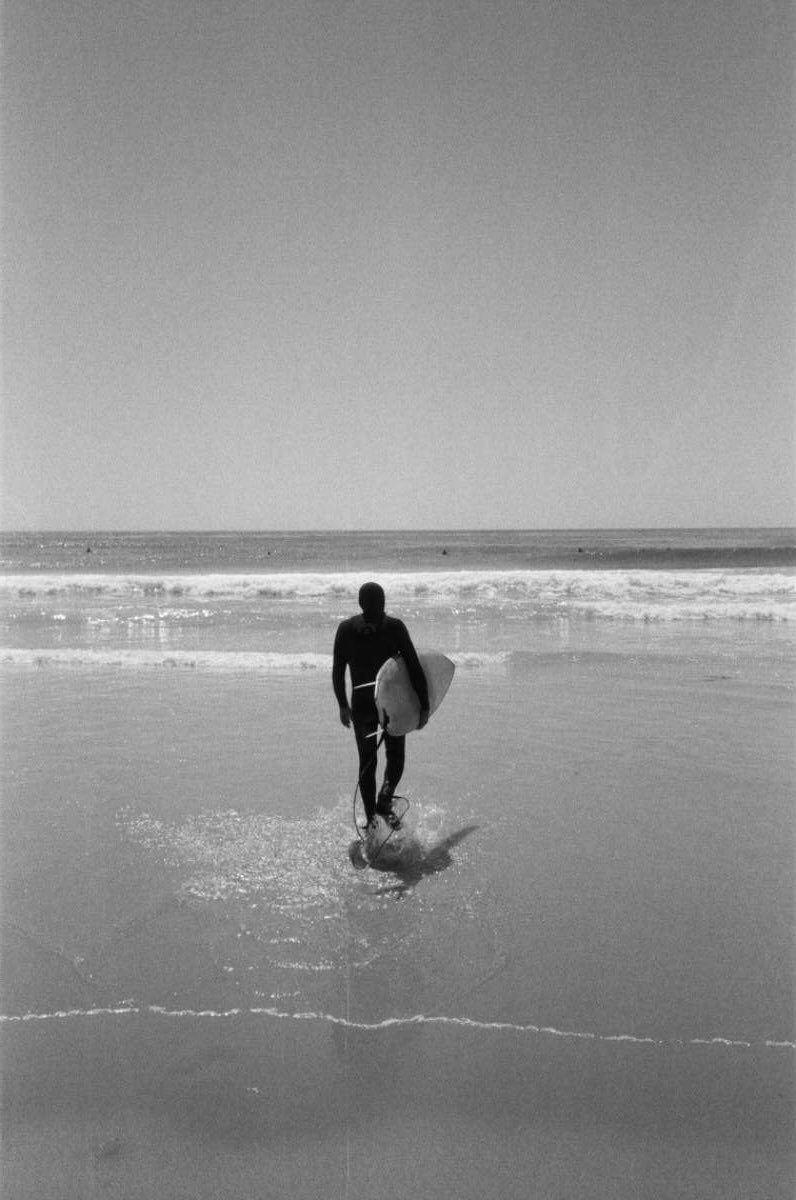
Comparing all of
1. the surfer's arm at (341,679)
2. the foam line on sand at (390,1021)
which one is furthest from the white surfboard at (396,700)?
the foam line on sand at (390,1021)

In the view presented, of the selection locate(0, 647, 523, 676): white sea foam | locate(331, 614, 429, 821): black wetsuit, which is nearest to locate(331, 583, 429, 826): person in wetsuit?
Answer: locate(331, 614, 429, 821): black wetsuit

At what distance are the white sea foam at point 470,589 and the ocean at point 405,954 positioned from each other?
42.0 feet

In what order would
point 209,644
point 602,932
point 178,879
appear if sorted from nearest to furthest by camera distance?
1. point 602,932
2. point 178,879
3. point 209,644

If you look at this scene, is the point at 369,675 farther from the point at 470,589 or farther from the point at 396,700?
the point at 470,589

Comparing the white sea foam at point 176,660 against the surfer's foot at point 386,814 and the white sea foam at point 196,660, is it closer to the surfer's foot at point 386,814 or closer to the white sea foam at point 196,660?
the white sea foam at point 196,660

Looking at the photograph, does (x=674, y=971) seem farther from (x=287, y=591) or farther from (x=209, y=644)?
(x=287, y=591)

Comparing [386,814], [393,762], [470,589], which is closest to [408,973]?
[386,814]

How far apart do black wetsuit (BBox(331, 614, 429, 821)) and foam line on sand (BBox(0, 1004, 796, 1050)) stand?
1.93 meters

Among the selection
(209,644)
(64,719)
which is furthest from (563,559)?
(64,719)

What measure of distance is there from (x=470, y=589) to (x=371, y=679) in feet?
72.2

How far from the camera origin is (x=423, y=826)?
17.6ft

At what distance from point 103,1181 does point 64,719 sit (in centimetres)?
614

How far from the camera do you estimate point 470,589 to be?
27.1m

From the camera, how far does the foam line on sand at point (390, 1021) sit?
10.1ft
